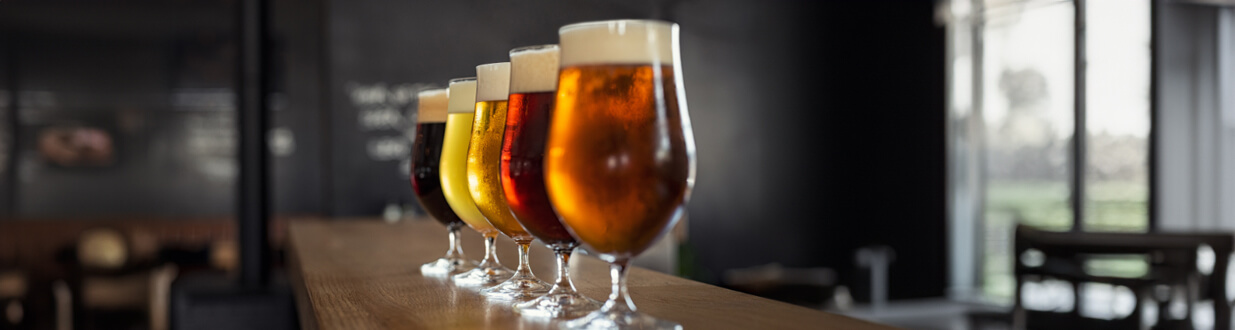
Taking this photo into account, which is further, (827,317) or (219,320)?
(219,320)

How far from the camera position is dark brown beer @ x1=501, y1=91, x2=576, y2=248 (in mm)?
644

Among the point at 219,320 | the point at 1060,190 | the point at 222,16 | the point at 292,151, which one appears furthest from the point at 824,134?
the point at 219,320

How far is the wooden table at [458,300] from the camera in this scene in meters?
0.57

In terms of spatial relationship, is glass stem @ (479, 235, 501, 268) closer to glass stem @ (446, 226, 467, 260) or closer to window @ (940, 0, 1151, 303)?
glass stem @ (446, 226, 467, 260)

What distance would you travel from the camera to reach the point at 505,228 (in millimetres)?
751

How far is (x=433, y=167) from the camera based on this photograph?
934 mm

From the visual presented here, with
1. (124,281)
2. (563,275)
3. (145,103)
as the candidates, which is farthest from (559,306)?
(145,103)

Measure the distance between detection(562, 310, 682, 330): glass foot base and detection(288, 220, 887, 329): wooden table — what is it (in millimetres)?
18

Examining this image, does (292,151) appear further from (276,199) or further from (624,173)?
(624,173)

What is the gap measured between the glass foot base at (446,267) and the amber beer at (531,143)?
0.24m

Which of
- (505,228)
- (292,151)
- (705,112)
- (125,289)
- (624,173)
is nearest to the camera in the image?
(624,173)

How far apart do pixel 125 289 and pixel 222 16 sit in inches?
120

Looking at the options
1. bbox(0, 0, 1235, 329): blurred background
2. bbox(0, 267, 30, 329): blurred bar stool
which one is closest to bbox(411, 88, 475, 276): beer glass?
bbox(0, 267, 30, 329): blurred bar stool

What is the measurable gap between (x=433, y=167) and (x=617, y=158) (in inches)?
17.1
